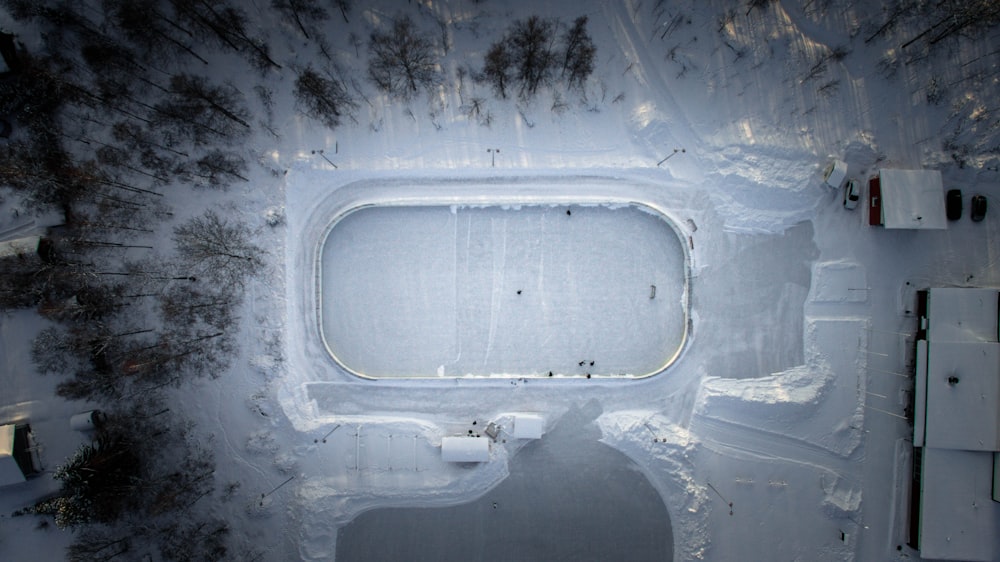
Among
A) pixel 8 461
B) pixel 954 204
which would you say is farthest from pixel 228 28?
pixel 954 204

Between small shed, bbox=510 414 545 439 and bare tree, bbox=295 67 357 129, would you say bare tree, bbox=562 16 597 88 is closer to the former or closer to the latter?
bare tree, bbox=295 67 357 129

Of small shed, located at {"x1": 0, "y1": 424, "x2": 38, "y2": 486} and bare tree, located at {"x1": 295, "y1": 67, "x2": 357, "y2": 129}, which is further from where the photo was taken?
bare tree, located at {"x1": 295, "y1": 67, "x2": 357, "y2": 129}

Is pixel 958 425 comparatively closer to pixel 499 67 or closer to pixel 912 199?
pixel 912 199

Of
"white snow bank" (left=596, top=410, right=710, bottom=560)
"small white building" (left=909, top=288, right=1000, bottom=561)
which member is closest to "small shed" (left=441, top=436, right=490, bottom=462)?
"white snow bank" (left=596, top=410, right=710, bottom=560)

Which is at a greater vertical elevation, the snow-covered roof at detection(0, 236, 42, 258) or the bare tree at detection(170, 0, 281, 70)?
the bare tree at detection(170, 0, 281, 70)

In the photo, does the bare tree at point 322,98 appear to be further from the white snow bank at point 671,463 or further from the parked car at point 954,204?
the parked car at point 954,204
